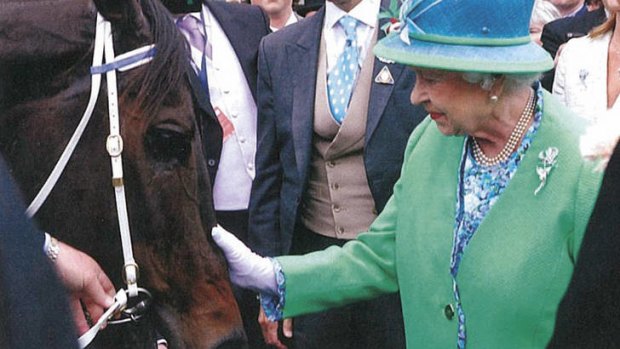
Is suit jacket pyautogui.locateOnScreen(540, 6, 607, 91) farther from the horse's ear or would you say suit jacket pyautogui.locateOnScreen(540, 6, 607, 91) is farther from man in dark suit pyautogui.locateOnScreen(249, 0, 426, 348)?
the horse's ear

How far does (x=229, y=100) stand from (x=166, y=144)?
4.22 feet

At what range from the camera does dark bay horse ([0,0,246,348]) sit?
2963 millimetres

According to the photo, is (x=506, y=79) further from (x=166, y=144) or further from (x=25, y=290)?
(x=25, y=290)

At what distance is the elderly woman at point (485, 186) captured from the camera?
251 centimetres

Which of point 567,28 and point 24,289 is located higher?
point 24,289

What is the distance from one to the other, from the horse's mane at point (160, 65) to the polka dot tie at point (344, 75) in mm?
875

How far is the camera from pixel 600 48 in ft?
13.6

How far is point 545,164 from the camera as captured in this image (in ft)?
8.37

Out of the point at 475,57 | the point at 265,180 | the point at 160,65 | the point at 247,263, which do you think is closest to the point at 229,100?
the point at 265,180

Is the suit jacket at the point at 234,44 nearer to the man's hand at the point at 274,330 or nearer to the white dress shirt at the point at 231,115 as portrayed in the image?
the white dress shirt at the point at 231,115

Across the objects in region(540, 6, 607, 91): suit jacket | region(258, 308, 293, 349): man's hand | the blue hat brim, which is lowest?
region(258, 308, 293, 349): man's hand

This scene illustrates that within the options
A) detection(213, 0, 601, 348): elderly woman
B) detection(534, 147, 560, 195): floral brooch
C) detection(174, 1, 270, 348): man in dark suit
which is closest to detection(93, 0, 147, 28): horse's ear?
detection(213, 0, 601, 348): elderly woman

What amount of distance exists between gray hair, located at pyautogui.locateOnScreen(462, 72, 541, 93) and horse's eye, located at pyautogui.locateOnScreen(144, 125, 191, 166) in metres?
0.94

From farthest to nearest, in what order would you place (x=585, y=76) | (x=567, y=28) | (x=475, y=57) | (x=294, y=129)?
1. (x=567, y=28)
2. (x=585, y=76)
3. (x=294, y=129)
4. (x=475, y=57)
